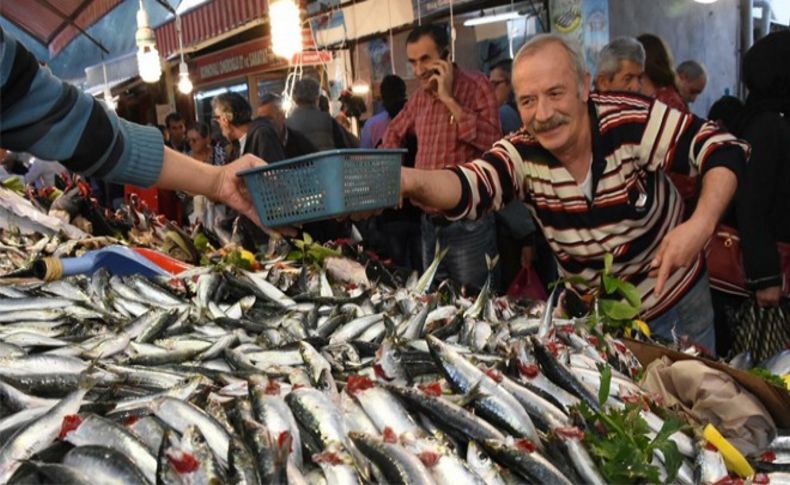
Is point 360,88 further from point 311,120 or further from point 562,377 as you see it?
point 562,377

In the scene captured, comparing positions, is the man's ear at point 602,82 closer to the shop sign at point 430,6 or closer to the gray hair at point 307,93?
the gray hair at point 307,93

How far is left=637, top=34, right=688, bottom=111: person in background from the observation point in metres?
5.27

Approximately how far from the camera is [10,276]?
156 inches

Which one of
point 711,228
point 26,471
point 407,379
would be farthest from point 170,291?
point 711,228

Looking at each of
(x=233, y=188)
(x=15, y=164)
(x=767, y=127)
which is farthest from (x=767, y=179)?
(x=15, y=164)

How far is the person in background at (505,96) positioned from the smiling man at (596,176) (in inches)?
134

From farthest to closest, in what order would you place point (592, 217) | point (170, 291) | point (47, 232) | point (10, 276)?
point (47, 232), point (10, 276), point (170, 291), point (592, 217)

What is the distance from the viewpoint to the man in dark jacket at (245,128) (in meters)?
6.36

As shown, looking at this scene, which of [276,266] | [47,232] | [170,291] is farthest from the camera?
[47,232]

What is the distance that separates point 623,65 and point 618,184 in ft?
6.46

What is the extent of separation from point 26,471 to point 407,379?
1099 millimetres

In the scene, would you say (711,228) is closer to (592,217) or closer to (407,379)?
(592,217)

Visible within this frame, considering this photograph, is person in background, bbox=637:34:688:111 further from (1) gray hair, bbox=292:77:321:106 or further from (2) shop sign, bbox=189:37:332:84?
(2) shop sign, bbox=189:37:332:84

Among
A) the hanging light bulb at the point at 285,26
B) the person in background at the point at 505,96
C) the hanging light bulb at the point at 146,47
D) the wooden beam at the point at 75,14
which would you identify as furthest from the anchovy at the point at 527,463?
the wooden beam at the point at 75,14
